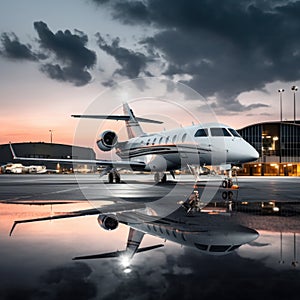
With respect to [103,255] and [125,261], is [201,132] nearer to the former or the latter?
[103,255]

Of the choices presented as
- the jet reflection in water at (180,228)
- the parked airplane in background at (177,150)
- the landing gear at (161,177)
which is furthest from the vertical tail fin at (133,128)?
the jet reflection in water at (180,228)

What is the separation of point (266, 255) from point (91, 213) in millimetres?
5562

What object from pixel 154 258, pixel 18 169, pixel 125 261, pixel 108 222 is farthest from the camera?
pixel 18 169

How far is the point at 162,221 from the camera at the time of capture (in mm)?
7996

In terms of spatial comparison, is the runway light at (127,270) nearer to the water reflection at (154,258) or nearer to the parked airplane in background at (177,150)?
the water reflection at (154,258)

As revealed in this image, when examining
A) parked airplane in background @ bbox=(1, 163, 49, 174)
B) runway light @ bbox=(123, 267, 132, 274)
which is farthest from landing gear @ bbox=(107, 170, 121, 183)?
parked airplane in background @ bbox=(1, 163, 49, 174)

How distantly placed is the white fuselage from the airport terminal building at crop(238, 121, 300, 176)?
141ft

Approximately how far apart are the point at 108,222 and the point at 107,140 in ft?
69.1

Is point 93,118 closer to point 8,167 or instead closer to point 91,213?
point 91,213

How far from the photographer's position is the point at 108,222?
7.95m

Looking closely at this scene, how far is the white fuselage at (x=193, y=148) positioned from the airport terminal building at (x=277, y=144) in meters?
43.1

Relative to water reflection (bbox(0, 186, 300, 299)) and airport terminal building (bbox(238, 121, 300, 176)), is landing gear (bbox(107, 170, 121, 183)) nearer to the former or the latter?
water reflection (bbox(0, 186, 300, 299))

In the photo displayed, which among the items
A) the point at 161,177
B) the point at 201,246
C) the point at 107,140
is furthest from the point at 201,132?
the point at 201,246

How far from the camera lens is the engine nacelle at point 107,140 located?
28578mm
